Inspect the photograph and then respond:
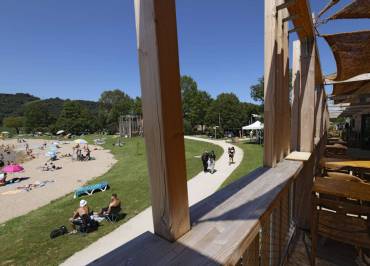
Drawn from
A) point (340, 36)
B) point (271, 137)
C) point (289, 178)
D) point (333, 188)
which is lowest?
point (333, 188)

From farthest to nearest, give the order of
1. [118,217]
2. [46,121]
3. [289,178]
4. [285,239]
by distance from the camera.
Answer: [46,121]
[118,217]
[285,239]
[289,178]

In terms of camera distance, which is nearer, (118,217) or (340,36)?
(340,36)

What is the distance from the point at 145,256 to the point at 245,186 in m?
1.09

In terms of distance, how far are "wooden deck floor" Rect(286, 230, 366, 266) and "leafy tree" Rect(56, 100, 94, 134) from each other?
82.2m

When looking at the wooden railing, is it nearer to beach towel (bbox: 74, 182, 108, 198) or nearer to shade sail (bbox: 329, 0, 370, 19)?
shade sail (bbox: 329, 0, 370, 19)

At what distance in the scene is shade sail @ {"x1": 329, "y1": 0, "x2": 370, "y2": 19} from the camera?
10.2ft

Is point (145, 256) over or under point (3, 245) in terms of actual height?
over

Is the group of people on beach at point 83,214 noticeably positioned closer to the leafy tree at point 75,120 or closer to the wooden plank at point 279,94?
the wooden plank at point 279,94

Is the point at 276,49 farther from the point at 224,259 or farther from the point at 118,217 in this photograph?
the point at 118,217

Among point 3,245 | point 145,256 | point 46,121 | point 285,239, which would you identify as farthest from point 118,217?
point 46,121

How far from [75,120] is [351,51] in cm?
8302

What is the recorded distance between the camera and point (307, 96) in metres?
3.62

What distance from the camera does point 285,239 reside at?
8.21 feet

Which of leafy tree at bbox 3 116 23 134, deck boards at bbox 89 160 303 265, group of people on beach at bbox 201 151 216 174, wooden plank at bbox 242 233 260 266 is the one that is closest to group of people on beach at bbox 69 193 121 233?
deck boards at bbox 89 160 303 265
